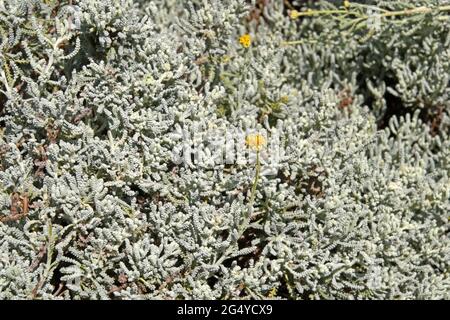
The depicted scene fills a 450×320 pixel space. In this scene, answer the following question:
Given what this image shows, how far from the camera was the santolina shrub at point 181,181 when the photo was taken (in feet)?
8.00

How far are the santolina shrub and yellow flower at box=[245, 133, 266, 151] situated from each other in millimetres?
14

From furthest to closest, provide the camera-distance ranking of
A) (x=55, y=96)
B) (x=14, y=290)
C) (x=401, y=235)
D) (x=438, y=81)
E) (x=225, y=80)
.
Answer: (x=438, y=81)
(x=225, y=80)
(x=401, y=235)
(x=55, y=96)
(x=14, y=290)

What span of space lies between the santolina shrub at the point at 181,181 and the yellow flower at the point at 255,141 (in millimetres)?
14

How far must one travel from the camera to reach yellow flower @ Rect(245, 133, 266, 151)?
8.05 feet

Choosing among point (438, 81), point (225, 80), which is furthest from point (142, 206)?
A: point (438, 81)

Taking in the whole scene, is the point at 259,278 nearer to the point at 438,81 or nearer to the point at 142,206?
the point at 142,206

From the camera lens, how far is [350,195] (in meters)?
2.87

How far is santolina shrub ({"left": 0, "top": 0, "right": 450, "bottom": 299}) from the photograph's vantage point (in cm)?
244

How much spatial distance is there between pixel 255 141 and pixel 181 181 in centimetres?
32

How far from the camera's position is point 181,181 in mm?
2549

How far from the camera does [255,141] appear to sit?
2506mm

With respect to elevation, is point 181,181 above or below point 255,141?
below

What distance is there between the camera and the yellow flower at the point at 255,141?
245 cm
